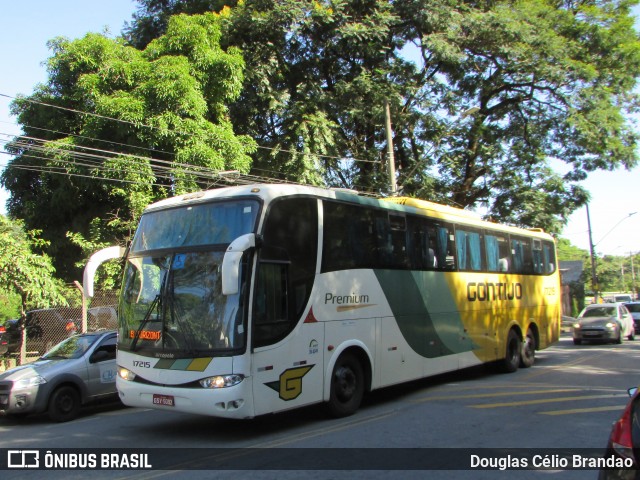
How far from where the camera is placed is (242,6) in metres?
19.5

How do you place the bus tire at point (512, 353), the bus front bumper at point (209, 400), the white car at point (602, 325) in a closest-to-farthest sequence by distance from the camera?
the bus front bumper at point (209, 400) < the bus tire at point (512, 353) < the white car at point (602, 325)

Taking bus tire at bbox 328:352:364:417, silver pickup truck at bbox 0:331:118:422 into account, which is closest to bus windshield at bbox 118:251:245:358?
bus tire at bbox 328:352:364:417

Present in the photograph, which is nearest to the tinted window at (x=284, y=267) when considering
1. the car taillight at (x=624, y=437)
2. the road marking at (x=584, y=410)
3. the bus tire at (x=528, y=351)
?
the road marking at (x=584, y=410)

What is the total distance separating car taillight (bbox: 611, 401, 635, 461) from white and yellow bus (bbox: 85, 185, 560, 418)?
13.0 feet

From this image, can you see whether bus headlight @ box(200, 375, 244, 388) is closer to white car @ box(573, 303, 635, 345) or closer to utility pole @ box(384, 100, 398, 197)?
utility pole @ box(384, 100, 398, 197)

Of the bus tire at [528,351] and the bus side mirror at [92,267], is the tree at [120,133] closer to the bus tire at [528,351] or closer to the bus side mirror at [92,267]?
A: the bus side mirror at [92,267]

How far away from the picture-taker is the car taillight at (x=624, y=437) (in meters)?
3.25

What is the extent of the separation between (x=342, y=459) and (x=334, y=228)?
3741 millimetres

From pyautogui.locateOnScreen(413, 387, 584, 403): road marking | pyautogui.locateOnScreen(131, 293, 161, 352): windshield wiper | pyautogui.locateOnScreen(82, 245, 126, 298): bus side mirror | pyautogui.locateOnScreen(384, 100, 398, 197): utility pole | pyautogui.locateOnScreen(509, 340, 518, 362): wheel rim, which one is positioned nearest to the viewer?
pyautogui.locateOnScreen(131, 293, 161, 352): windshield wiper

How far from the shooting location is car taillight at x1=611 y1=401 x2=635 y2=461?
3254 millimetres

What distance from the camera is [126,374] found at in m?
7.80

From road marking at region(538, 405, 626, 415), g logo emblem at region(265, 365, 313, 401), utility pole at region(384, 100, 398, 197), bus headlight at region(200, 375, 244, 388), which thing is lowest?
road marking at region(538, 405, 626, 415)

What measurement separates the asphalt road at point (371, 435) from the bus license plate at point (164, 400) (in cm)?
53

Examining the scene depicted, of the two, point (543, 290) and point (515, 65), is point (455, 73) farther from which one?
point (543, 290)
